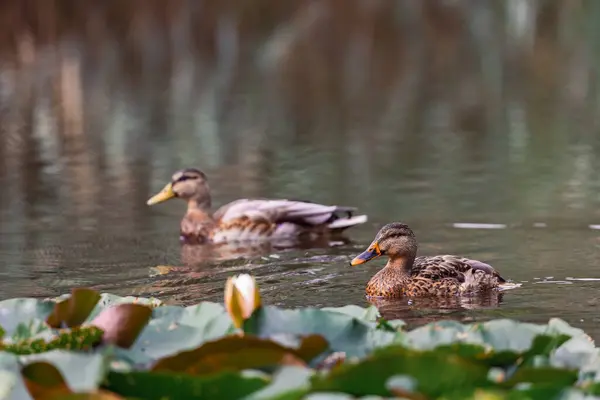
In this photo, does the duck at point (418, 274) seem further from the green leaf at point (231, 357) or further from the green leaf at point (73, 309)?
the green leaf at point (231, 357)

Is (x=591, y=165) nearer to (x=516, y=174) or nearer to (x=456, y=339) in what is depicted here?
(x=516, y=174)

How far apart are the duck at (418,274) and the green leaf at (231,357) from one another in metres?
4.72

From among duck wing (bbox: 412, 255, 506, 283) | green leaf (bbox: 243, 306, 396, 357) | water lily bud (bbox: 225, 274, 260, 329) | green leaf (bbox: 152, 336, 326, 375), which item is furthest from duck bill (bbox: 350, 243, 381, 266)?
green leaf (bbox: 152, 336, 326, 375)

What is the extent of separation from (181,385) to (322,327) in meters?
0.88

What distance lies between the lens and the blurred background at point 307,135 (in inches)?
384

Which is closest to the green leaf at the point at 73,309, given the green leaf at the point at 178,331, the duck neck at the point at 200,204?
the green leaf at the point at 178,331

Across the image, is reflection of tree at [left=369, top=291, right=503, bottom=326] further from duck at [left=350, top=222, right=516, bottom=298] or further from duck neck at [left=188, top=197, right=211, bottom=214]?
duck neck at [left=188, top=197, right=211, bottom=214]

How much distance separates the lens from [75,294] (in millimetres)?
4469

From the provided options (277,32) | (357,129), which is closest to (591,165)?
(357,129)

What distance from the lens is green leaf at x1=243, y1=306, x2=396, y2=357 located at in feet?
13.8

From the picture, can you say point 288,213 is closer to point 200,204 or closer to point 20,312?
point 200,204

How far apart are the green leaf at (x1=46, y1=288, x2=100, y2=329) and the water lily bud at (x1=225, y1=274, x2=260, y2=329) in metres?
0.56

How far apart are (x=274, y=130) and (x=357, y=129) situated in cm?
133

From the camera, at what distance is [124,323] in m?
4.23
